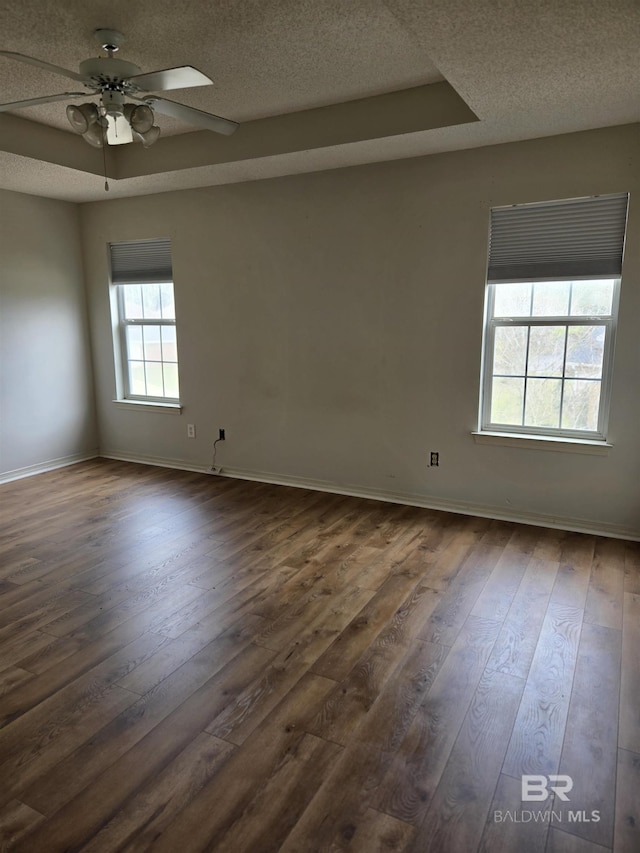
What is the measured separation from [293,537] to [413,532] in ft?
2.60

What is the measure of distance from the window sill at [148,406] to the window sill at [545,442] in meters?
2.76

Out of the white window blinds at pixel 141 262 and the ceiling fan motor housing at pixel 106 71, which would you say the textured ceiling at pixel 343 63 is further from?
the white window blinds at pixel 141 262

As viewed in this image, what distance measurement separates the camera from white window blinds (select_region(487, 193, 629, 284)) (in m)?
3.45

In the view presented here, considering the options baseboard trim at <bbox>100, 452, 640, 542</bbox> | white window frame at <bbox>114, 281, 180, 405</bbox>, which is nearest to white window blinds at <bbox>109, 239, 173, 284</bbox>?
white window frame at <bbox>114, 281, 180, 405</bbox>

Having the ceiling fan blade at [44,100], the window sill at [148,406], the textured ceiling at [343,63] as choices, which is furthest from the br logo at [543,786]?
the window sill at [148,406]

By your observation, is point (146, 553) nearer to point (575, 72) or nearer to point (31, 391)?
point (31, 391)

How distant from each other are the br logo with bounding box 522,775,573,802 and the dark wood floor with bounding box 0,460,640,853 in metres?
0.02

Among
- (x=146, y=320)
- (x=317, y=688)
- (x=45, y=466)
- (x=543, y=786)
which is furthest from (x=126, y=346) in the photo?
(x=543, y=786)

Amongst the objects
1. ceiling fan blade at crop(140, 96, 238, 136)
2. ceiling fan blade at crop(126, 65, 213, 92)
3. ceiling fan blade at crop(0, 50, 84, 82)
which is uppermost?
ceiling fan blade at crop(126, 65, 213, 92)

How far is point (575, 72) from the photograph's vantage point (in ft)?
8.21

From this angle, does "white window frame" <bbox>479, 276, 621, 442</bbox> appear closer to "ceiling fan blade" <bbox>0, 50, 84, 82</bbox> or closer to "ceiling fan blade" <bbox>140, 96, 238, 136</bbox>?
"ceiling fan blade" <bbox>140, 96, 238, 136</bbox>

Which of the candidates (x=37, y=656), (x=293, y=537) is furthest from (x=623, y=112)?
(x=37, y=656)

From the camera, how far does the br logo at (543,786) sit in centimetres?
171

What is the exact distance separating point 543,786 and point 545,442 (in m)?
2.38
